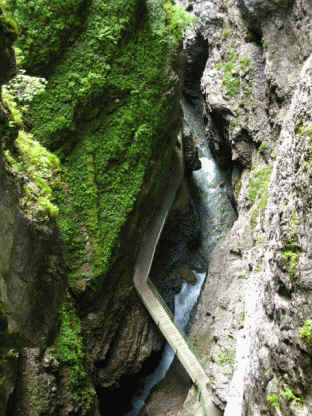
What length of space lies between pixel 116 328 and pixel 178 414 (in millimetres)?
3103

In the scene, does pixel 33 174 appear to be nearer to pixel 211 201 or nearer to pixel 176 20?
pixel 176 20

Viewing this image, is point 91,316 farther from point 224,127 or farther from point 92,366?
point 224,127

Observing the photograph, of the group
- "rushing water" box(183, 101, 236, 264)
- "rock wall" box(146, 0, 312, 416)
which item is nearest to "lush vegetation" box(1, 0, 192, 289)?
"rock wall" box(146, 0, 312, 416)

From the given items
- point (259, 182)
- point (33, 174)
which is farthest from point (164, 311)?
point (33, 174)

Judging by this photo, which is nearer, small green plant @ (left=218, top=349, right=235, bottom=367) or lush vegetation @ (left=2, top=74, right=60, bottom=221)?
lush vegetation @ (left=2, top=74, right=60, bottom=221)

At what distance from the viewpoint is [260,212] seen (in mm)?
10930

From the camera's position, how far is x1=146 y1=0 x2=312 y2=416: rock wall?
17.1ft

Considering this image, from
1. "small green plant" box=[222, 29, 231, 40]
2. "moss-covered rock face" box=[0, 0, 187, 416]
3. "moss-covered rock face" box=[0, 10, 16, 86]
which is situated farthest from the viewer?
"small green plant" box=[222, 29, 231, 40]

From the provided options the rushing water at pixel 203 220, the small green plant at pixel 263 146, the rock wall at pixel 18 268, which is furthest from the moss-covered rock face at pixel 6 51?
the rushing water at pixel 203 220

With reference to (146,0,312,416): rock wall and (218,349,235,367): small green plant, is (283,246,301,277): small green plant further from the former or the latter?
(218,349,235,367): small green plant

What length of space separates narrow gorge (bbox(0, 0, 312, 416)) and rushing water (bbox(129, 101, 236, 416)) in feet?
0.33

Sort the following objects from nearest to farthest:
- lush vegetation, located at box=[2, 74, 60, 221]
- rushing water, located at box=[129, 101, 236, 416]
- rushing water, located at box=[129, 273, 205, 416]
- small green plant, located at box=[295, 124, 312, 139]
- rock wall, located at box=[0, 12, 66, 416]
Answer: rock wall, located at box=[0, 12, 66, 416], small green plant, located at box=[295, 124, 312, 139], lush vegetation, located at box=[2, 74, 60, 221], rushing water, located at box=[129, 273, 205, 416], rushing water, located at box=[129, 101, 236, 416]

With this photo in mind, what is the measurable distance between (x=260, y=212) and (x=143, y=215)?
4094 mm

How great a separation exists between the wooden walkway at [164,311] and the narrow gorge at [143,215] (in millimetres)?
58
